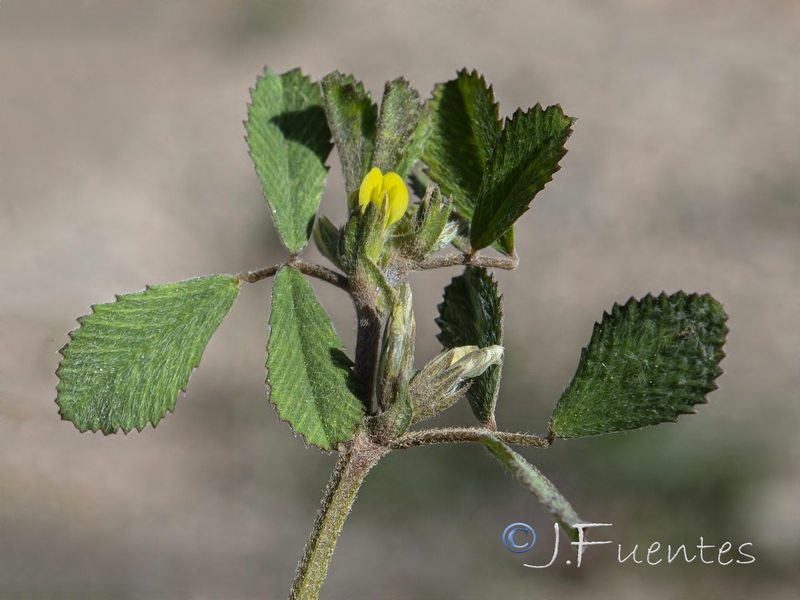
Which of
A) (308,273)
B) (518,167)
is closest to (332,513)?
(308,273)

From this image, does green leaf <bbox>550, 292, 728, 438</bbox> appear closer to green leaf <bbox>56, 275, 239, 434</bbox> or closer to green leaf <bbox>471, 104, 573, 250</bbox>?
green leaf <bbox>471, 104, 573, 250</bbox>

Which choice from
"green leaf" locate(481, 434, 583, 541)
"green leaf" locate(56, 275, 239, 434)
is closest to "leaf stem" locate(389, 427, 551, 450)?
"green leaf" locate(481, 434, 583, 541)

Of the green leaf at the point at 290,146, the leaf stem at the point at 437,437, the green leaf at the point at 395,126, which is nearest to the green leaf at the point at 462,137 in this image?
the green leaf at the point at 395,126

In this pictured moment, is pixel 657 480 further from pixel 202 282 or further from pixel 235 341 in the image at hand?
pixel 202 282

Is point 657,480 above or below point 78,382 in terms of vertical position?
above

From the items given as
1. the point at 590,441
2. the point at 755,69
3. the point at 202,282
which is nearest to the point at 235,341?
the point at 590,441

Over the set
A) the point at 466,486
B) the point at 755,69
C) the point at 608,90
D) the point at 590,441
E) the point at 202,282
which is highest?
the point at 755,69
